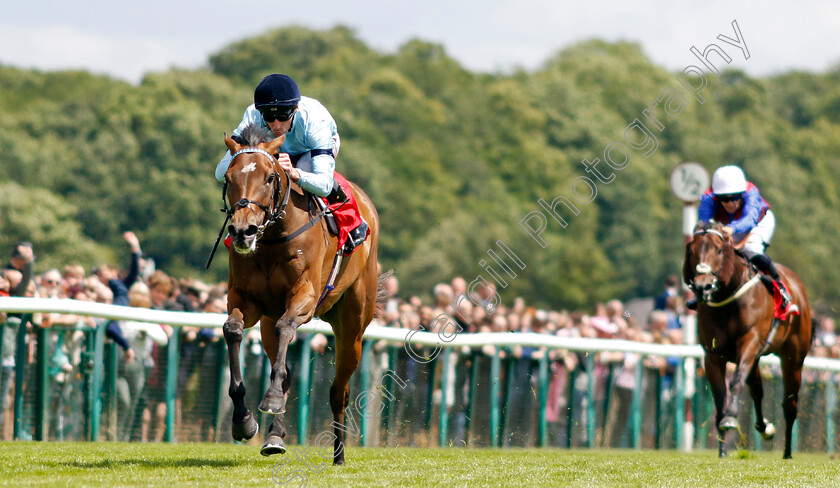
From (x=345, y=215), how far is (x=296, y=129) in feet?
2.11

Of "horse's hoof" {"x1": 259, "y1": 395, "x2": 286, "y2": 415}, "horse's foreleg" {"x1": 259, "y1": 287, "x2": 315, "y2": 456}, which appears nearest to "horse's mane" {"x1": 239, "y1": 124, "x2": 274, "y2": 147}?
"horse's foreleg" {"x1": 259, "y1": 287, "x2": 315, "y2": 456}

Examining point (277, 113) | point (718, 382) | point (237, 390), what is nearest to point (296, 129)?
point (277, 113)

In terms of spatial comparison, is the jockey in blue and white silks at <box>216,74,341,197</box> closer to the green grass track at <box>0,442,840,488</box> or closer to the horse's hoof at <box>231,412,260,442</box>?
the horse's hoof at <box>231,412,260,442</box>

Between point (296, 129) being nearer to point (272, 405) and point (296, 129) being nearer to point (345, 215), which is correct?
point (345, 215)

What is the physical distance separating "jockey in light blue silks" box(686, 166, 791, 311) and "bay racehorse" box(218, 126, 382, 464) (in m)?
3.64

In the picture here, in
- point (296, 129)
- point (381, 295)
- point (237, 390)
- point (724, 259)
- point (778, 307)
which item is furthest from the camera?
point (778, 307)

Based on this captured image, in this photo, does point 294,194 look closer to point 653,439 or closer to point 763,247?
point 763,247

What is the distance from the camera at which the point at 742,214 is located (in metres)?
9.27

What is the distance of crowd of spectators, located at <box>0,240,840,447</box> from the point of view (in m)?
8.34

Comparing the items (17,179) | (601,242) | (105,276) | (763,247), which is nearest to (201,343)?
(105,276)

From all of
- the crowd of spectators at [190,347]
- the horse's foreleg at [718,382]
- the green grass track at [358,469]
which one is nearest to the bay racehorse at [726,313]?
the horse's foreleg at [718,382]

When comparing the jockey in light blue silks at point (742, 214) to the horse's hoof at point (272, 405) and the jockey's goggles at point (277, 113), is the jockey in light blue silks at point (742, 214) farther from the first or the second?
the horse's hoof at point (272, 405)

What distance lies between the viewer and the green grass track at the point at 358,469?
18.2 ft

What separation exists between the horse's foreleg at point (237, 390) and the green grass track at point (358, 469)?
8.9 inches
